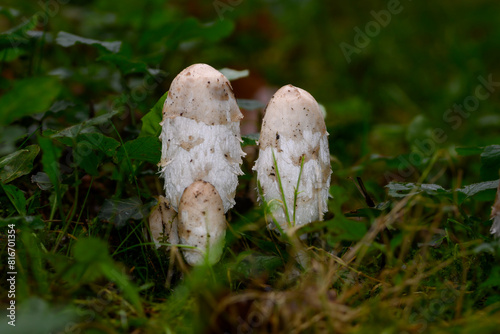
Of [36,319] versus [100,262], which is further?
[100,262]

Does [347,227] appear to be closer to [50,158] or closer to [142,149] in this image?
[142,149]

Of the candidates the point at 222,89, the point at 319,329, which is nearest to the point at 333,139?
the point at 222,89

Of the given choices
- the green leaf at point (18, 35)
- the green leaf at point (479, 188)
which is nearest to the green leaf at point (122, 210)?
the green leaf at point (18, 35)

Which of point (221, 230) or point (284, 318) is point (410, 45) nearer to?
point (221, 230)

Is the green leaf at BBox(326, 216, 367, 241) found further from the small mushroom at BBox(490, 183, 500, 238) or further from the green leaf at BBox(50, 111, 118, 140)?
the green leaf at BBox(50, 111, 118, 140)

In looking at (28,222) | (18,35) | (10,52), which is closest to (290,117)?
(28,222)

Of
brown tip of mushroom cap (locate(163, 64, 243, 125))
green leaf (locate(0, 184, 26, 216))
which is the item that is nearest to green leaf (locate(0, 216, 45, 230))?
green leaf (locate(0, 184, 26, 216))
